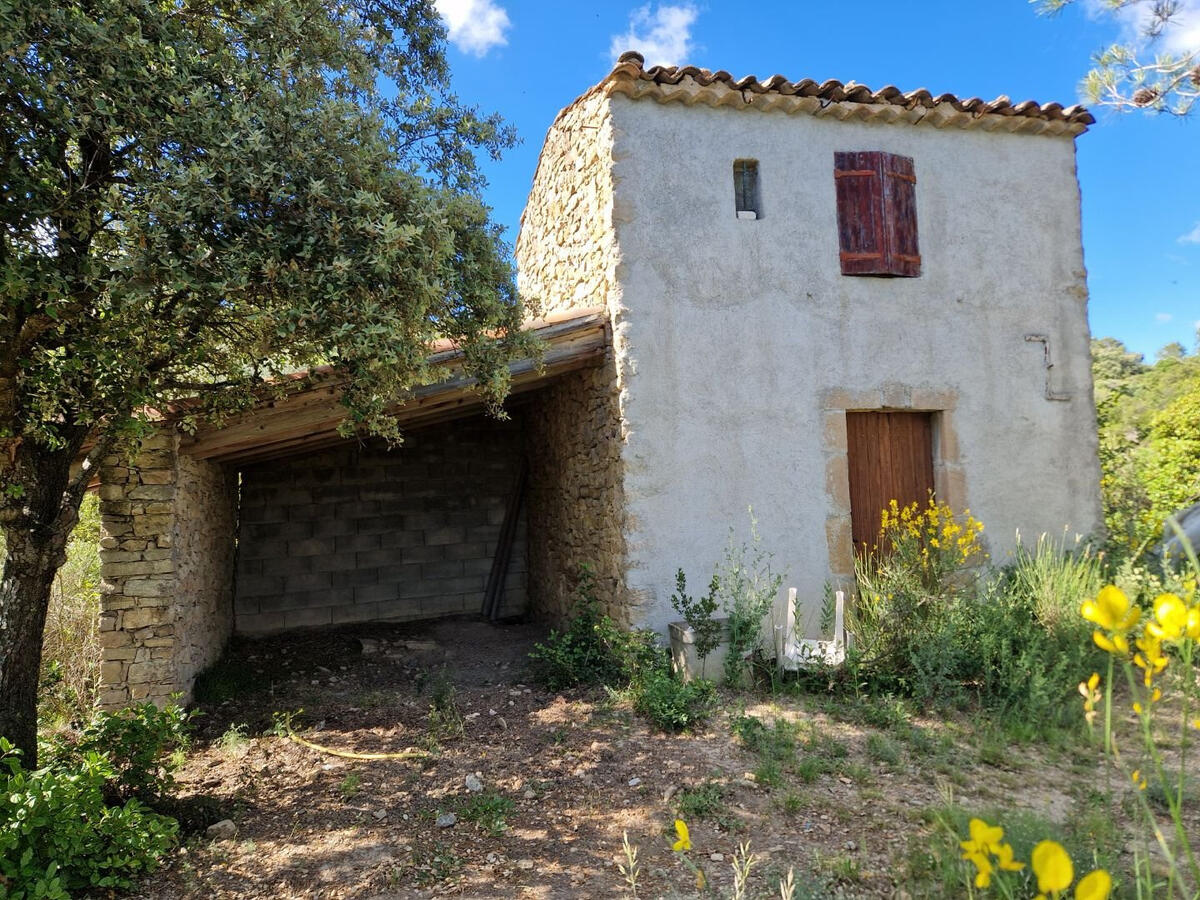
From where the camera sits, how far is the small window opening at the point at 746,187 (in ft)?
20.7

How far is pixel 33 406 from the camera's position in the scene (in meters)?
3.66

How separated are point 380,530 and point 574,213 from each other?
13.6 ft

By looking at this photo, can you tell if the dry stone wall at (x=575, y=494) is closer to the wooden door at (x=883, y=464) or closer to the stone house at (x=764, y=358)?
the stone house at (x=764, y=358)

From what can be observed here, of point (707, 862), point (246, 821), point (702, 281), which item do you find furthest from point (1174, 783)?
point (246, 821)

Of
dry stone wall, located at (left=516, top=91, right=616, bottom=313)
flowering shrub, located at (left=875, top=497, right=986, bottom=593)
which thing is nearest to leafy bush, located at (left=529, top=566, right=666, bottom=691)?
flowering shrub, located at (left=875, top=497, right=986, bottom=593)

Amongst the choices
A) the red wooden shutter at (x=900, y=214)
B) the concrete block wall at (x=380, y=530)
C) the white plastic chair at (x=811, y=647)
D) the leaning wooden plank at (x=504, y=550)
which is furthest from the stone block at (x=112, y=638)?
the red wooden shutter at (x=900, y=214)

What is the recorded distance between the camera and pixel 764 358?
6121mm

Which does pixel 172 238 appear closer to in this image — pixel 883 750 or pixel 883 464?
pixel 883 750

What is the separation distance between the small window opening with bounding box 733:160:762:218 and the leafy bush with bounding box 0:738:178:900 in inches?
227

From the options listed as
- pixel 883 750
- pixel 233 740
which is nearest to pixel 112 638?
pixel 233 740

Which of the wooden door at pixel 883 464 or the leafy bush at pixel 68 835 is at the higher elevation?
the wooden door at pixel 883 464

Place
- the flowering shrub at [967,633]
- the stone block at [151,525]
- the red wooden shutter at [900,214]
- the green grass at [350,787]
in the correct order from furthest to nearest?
1. the red wooden shutter at [900,214]
2. the stone block at [151,525]
3. the flowering shrub at [967,633]
4. the green grass at [350,787]

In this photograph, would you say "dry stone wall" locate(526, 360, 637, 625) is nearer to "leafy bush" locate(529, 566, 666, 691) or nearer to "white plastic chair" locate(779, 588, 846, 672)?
"leafy bush" locate(529, 566, 666, 691)

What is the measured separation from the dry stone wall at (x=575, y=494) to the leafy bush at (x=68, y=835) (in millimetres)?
3339
